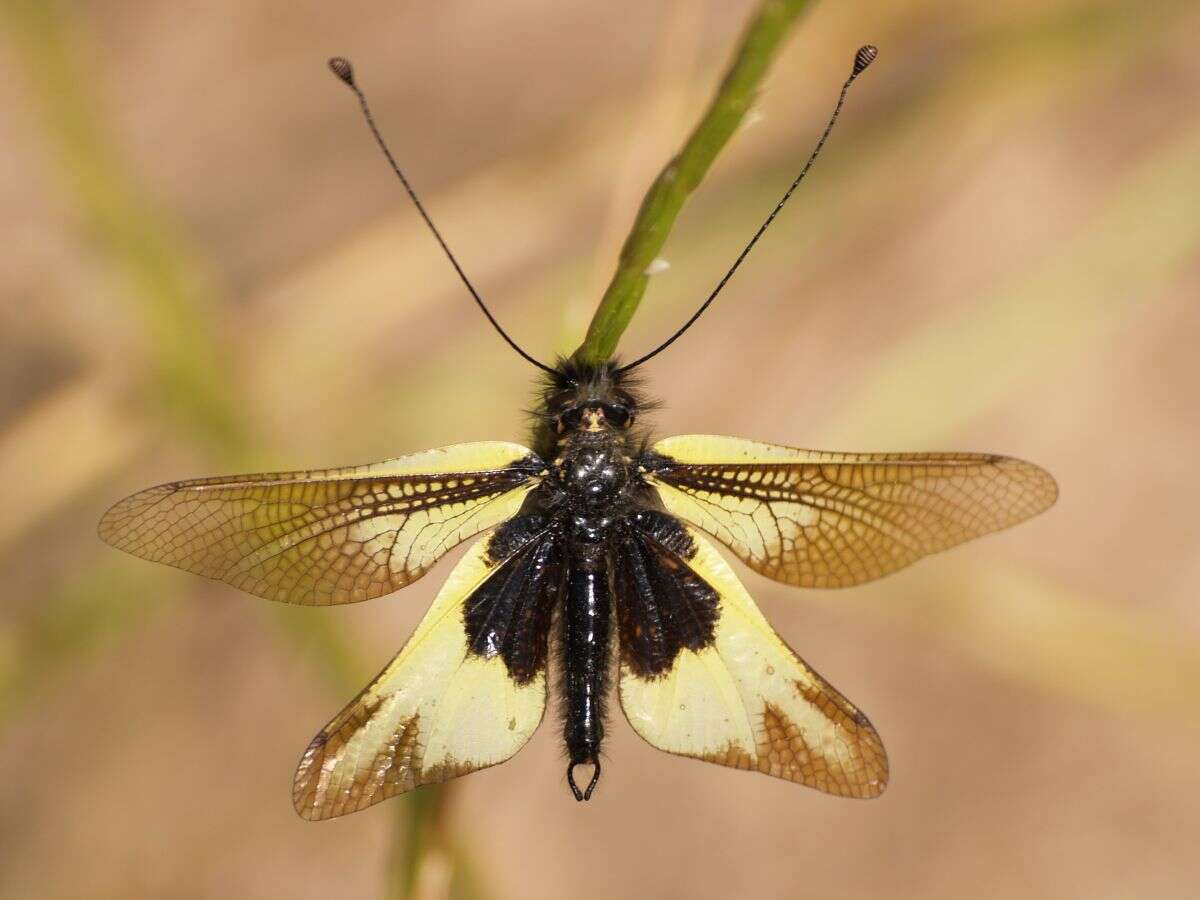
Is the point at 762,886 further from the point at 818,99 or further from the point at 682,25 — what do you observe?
the point at 682,25

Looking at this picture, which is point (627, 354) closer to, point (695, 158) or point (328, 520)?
point (328, 520)

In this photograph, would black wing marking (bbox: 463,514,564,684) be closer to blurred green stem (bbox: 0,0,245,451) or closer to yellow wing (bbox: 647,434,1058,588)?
yellow wing (bbox: 647,434,1058,588)

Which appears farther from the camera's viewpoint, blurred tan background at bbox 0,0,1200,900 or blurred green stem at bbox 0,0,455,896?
blurred tan background at bbox 0,0,1200,900

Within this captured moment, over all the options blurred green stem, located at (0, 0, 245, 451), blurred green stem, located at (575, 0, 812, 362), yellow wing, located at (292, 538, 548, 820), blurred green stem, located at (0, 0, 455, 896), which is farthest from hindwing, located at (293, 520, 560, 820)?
blurred green stem, located at (0, 0, 245, 451)

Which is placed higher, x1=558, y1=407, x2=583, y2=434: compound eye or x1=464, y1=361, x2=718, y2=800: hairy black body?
x1=558, y1=407, x2=583, y2=434: compound eye

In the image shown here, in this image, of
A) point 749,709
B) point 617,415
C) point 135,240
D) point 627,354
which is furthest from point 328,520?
point 627,354

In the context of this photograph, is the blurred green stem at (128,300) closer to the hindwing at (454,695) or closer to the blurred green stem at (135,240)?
the blurred green stem at (135,240)
